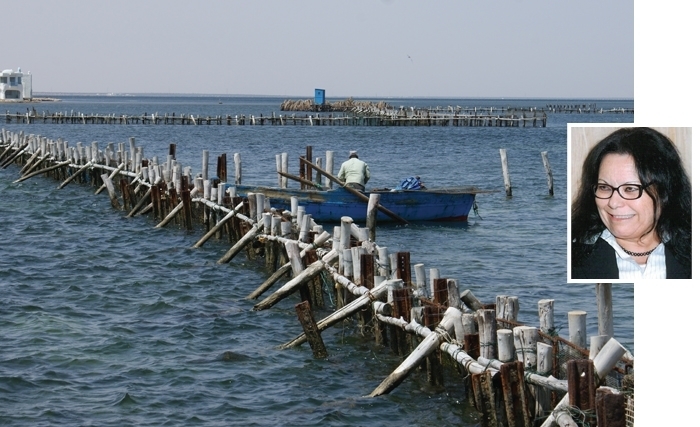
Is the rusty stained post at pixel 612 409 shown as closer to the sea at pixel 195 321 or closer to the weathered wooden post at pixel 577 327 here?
the weathered wooden post at pixel 577 327

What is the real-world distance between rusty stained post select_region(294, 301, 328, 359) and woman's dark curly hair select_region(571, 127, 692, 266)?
570 centimetres

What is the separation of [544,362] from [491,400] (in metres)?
0.92

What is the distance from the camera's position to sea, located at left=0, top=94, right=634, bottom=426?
11227 millimetres

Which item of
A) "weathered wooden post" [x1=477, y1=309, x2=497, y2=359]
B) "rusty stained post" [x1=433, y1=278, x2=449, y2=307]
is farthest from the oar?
"weathered wooden post" [x1=477, y1=309, x2=497, y2=359]

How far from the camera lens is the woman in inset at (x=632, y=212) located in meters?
6.87

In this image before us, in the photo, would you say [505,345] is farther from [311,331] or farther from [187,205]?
[187,205]

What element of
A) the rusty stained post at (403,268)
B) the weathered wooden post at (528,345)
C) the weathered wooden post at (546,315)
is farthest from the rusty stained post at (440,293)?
the weathered wooden post at (528,345)

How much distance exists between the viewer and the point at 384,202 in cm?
2503

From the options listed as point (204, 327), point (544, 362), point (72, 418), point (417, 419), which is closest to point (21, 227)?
point (204, 327)

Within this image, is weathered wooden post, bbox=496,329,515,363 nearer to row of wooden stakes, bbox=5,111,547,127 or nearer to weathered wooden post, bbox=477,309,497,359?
weathered wooden post, bbox=477,309,497,359

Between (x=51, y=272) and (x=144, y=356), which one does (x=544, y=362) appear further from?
(x=51, y=272)

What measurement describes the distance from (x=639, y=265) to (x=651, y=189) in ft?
1.70

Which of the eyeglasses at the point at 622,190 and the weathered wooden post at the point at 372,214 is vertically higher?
the eyeglasses at the point at 622,190

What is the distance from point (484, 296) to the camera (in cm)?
1700
